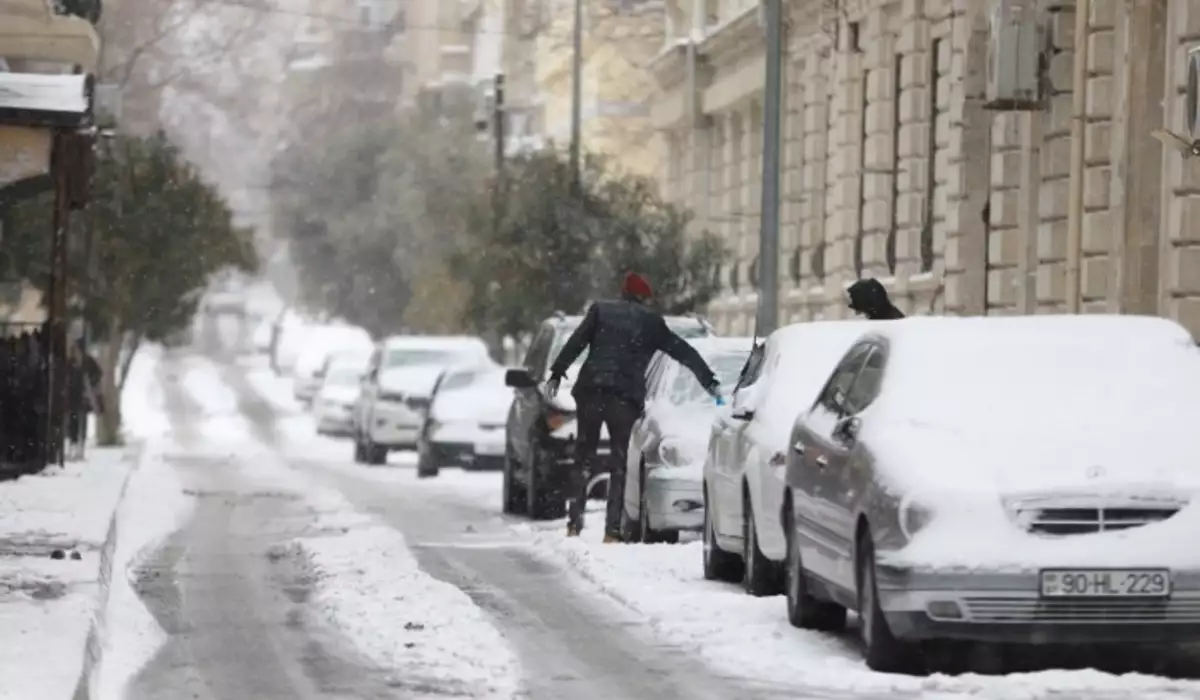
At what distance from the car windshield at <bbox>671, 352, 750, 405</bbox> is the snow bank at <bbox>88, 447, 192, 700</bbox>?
3.71m

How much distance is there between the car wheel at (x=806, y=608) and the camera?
15.0 m

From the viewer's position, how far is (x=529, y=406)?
2662 cm

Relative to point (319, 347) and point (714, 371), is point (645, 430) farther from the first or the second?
point (319, 347)

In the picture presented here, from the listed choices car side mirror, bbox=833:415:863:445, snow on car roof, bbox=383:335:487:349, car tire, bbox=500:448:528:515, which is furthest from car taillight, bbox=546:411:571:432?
snow on car roof, bbox=383:335:487:349

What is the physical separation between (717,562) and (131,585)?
3350mm

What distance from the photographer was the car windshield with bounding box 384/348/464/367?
48.8 m

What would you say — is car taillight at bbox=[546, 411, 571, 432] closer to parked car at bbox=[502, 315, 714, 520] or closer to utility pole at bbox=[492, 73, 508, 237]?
parked car at bbox=[502, 315, 714, 520]

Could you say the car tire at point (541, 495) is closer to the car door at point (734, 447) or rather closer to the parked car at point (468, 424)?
the car door at point (734, 447)

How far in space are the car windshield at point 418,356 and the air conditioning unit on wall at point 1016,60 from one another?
2064 cm

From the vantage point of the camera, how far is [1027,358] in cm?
1418

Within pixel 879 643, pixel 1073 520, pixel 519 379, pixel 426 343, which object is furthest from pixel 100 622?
pixel 426 343

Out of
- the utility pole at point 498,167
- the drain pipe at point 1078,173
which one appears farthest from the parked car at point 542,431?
the utility pole at point 498,167

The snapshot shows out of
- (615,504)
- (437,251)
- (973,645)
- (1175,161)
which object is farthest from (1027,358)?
(437,251)

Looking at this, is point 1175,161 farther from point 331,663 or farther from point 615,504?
point 331,663
